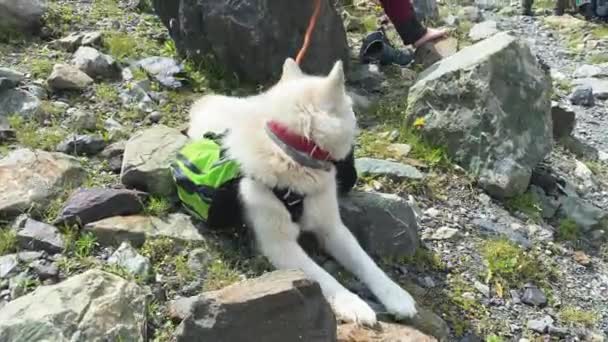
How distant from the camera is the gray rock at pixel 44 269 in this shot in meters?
3.41

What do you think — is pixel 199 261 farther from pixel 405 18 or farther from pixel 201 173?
pixel 405 18

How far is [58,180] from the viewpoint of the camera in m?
4.04

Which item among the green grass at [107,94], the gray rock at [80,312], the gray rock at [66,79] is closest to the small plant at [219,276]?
the gray rock at [80,312]

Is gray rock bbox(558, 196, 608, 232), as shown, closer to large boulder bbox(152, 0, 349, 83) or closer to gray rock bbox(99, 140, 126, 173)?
large boulder bbox(152, 0, 349, 83)

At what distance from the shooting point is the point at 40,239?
362cm

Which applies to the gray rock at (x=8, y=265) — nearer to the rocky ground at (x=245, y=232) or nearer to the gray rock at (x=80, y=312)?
the rocky ground at (x=245, y=232)

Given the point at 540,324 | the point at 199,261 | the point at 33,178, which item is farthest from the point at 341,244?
the point at 33,178

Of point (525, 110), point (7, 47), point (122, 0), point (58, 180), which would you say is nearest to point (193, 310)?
point (58, 180)

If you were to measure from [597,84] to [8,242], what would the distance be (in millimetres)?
5906

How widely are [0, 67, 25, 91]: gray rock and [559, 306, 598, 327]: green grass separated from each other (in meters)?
4.01

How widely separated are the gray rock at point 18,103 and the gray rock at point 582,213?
12.4ft

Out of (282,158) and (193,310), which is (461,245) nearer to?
(282,158)

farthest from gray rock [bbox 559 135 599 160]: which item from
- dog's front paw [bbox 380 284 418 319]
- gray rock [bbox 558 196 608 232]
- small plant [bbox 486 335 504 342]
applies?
dog's front paw [bbox 380 284 418 319]

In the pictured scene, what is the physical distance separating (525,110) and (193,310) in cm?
326
